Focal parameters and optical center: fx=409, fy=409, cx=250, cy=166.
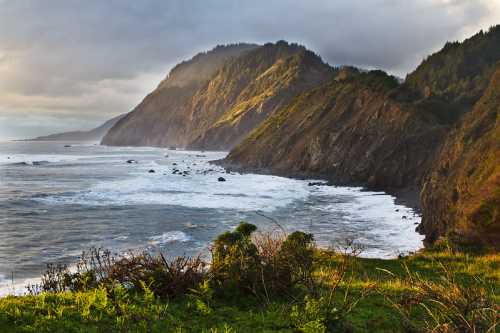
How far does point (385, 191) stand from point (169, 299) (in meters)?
45.5

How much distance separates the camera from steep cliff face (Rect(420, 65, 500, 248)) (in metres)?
17.8

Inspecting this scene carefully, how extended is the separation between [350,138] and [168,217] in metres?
39.7

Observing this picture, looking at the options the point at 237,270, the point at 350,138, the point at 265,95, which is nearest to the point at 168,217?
the point at 237,270

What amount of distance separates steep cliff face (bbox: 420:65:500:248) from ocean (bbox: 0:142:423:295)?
2674 millimetres

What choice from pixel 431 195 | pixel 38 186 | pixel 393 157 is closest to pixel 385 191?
pixel 393 157

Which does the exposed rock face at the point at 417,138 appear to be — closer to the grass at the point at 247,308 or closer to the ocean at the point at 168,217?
the ocean at the point at 168,217

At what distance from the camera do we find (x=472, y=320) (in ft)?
15.1

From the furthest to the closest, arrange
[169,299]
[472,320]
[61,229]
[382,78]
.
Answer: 1. [382,78]
2. [61,229]
3. [169,299]
4. [472,320]

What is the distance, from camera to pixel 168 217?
33.8 m

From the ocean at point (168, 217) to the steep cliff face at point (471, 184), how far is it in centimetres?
267

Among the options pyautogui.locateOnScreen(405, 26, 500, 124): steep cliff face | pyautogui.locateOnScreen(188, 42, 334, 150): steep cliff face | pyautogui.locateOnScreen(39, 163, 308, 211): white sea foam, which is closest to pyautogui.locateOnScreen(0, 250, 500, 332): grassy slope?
pyautogui.locateOnScreen(39, 163, 308, 211): white sea foam

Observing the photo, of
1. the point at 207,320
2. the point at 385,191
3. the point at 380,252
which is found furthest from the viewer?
the point at 385,191

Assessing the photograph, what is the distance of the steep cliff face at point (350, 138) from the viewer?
53438 millimetres

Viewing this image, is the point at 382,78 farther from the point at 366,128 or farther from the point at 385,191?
the point at 385,191
